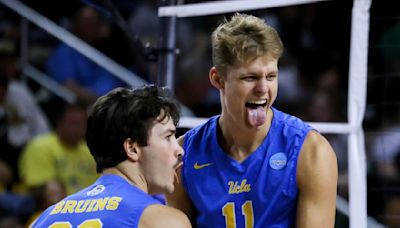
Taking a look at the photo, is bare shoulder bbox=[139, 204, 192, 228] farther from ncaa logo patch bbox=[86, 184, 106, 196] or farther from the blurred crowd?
the blurred crowd

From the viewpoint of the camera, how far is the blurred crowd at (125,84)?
23.5ft

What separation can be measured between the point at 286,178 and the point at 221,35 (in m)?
0.64

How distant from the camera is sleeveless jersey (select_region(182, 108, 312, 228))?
3801mm

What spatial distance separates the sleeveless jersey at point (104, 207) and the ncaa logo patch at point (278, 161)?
0.75m

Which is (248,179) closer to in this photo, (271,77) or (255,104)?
(255,104)

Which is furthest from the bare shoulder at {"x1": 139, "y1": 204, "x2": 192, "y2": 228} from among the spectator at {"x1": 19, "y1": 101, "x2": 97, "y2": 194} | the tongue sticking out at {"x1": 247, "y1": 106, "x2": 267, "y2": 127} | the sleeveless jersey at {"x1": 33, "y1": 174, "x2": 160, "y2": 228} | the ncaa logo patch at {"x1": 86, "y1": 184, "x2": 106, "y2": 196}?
the spectator at {"x1": 19, "y1": 101, "x2": 97, "y2": 194}

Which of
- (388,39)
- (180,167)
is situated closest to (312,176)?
(180,167)

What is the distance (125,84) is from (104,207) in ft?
14.0

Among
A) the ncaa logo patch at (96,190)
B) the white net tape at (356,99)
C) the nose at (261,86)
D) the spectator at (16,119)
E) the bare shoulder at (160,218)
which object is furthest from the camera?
the spectator at (16,119)

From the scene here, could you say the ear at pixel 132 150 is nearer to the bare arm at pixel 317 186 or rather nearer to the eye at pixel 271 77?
the eye at pixel 271 77

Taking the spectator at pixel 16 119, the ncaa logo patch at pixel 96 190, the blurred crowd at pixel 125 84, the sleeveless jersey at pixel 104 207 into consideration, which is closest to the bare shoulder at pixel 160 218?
the sleeveless jersey at pixel 104 207

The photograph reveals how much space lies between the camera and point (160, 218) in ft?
10.2

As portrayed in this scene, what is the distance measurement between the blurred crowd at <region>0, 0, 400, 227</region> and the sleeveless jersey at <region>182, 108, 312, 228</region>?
2927 millimetres

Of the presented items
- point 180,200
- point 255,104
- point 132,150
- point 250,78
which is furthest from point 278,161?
point 132,150
